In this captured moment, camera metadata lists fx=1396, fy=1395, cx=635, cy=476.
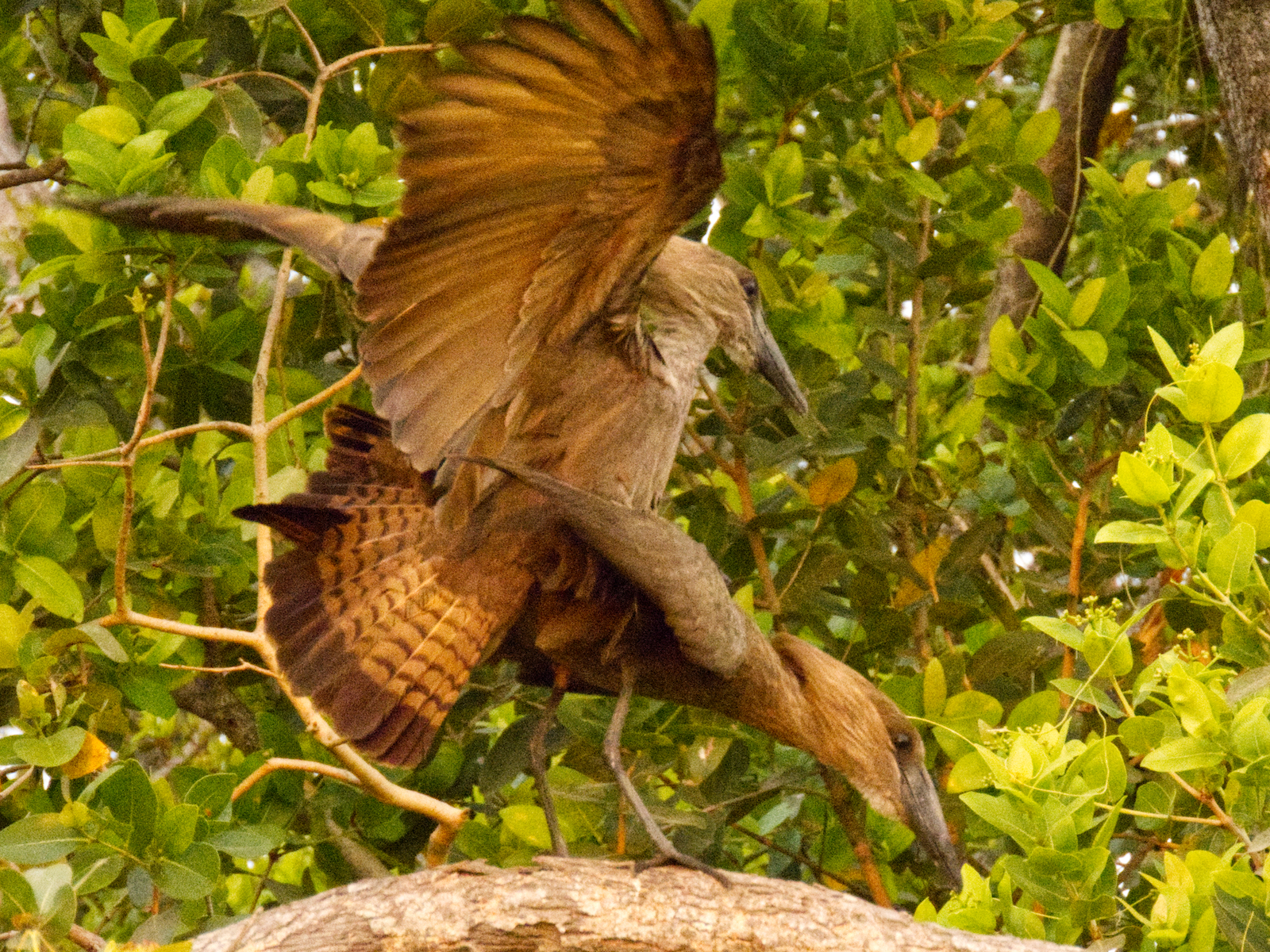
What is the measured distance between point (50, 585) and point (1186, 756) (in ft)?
5.69

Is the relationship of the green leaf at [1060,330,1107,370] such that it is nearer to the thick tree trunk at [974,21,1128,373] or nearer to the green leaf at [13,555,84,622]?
the thick tree trunk at [974,21,1128,373]

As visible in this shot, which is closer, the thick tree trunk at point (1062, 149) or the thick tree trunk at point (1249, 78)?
the thick tree trunk at point (1249, 78)

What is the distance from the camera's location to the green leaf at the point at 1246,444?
180 cm

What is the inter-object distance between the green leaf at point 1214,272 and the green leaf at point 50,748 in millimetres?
2078

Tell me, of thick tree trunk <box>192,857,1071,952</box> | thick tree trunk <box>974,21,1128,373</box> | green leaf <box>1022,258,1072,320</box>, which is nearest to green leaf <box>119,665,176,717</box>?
thick tree trunk <box>192,857,1071,952</box>

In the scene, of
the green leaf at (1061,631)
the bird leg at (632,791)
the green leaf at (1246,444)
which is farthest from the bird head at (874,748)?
the green leaf at (1246,444)

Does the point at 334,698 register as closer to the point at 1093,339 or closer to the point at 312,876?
the point at 312,876

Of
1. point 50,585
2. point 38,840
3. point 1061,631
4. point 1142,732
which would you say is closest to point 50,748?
point 38,840

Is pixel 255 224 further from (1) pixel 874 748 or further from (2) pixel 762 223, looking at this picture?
(1) pixel 874 748

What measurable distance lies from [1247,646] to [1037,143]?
4.35ft

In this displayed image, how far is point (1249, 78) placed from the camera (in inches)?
91.1

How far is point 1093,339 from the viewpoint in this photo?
2.50 meters

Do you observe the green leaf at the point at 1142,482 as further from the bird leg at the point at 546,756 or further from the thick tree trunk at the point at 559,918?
the bird leg at the point at 546,756

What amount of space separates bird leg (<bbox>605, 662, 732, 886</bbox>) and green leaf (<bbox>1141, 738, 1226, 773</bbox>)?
699 millimetres
